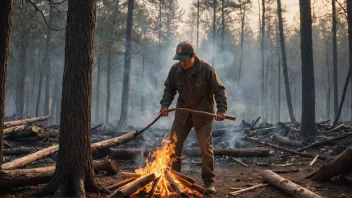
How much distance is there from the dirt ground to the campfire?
546 millimetres

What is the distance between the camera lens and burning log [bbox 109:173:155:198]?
3.93m

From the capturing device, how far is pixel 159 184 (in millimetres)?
4555

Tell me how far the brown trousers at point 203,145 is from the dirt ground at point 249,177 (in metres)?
0.42

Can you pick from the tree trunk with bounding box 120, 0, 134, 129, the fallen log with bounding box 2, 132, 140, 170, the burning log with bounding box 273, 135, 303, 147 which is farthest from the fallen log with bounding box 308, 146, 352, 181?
the tree trunk with bounding box 120, 0, 134, 129

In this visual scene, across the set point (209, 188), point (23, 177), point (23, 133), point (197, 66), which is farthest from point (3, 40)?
point (23, 133)

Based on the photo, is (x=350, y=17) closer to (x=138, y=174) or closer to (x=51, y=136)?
(x=138, y=174)

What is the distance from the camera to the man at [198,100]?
5.07m

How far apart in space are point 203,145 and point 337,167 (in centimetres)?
252

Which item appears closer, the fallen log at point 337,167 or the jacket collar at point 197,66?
the fallen log at point 337,167

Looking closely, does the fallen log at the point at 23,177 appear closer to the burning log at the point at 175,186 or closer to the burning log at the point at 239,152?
the burning log at the point at 175,186

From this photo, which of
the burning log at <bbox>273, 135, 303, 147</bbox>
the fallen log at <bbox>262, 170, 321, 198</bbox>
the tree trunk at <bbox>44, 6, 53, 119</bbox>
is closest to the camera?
the fallen log at <bbox>262, 170, 321, 198</bbox>

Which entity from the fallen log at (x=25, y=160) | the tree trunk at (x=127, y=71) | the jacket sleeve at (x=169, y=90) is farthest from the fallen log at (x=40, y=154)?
the tree trunk at (x=127, y=71)

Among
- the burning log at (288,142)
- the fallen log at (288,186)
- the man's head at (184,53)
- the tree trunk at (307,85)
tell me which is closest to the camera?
the fallen log at (288,186)

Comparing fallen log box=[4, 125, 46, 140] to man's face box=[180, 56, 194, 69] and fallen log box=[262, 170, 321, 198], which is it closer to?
man's face box=[180, 56, 194, 69]
